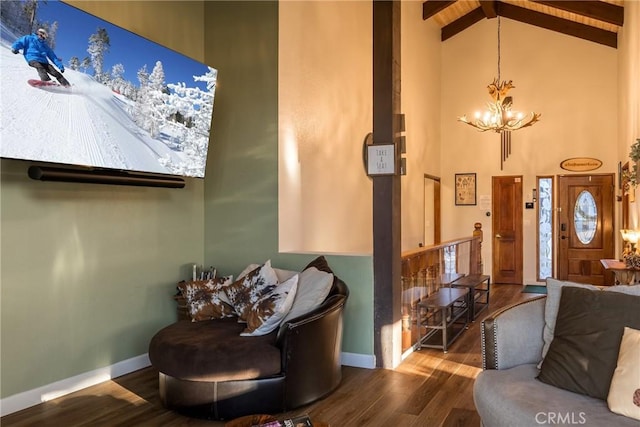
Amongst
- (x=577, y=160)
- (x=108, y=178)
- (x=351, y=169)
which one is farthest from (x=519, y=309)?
(x=577, y=160)

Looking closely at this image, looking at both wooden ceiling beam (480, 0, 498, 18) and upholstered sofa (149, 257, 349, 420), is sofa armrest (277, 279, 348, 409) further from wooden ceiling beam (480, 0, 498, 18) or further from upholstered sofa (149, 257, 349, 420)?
wooden ceiling beam (480, 0, 498, 18)

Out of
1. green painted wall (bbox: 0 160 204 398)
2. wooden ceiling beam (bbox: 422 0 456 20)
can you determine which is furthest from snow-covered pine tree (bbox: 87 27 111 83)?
wooden ceiling beam (bbox: 422 0 456 20)

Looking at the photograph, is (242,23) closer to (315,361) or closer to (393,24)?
(393,24)

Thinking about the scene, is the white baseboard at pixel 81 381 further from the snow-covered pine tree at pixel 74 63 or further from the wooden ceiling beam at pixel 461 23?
the wooden ceiling beam at pixel 461 23

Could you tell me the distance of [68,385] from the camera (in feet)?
11.2

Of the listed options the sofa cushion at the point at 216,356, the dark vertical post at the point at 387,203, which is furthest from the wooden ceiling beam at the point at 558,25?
the sofa cushion at the point at 216,356

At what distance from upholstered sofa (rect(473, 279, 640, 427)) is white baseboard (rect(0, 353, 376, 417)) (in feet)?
5.63

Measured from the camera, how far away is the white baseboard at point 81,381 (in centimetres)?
310

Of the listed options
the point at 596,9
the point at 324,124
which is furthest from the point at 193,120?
the point at 596,9

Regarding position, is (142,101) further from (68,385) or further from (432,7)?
(432,7)

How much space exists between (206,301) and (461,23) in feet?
25.7

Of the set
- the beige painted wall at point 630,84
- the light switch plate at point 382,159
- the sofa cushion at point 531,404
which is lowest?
the sofa cushion at point 531,404

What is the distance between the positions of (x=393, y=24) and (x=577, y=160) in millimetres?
5663

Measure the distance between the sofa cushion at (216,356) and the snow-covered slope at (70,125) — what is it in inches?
50.2
